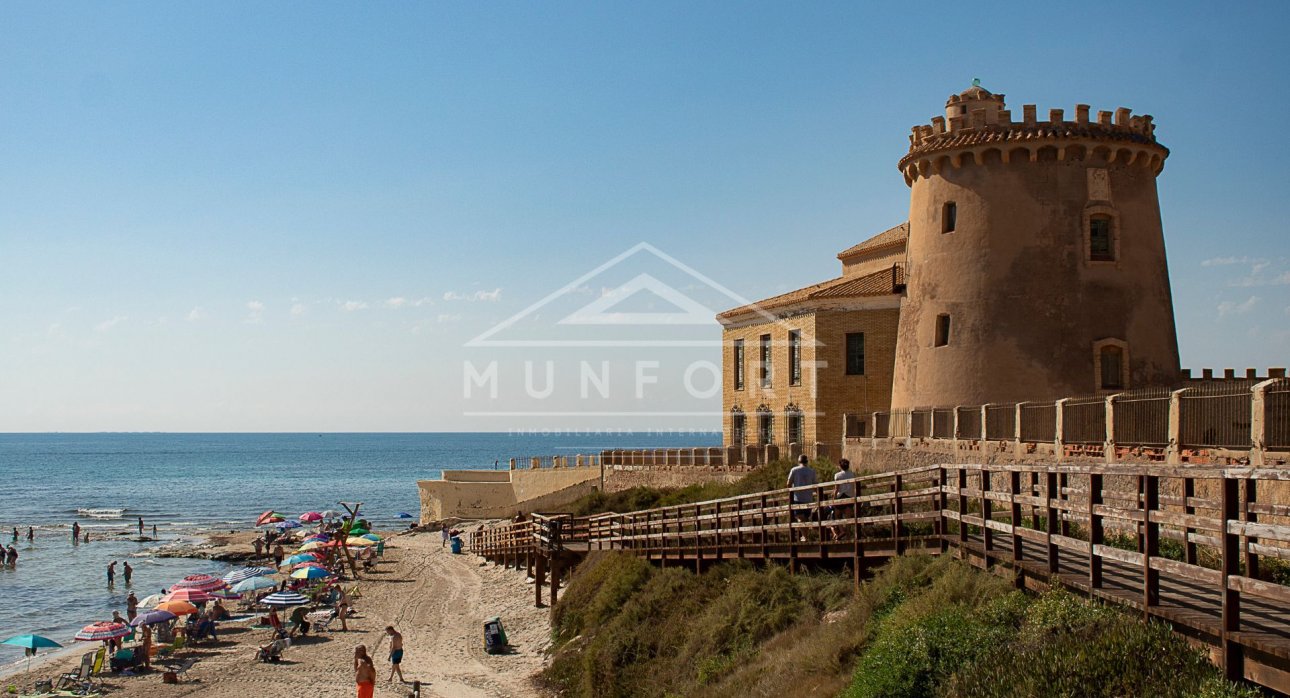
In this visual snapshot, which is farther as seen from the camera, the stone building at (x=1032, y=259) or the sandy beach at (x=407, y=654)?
the stone building at (x=1032, y=259)

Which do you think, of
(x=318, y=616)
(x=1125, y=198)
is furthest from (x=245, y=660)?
(x=1125, y=198)

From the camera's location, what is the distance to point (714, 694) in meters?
13.4

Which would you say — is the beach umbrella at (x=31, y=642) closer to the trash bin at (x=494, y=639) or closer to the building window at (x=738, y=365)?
the trash bin at (x=494, y=639)

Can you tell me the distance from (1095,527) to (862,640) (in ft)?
12.0

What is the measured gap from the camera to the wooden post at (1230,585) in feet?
22.6

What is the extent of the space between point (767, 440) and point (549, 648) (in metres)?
16.7

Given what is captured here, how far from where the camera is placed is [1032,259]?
88.7 feet

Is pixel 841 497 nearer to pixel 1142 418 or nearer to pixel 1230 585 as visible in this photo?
pixel 1142 418

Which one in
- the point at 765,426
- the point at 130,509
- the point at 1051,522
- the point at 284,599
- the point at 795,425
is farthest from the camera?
the point at 130,509

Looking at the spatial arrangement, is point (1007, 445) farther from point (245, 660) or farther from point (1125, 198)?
point (245, 660)

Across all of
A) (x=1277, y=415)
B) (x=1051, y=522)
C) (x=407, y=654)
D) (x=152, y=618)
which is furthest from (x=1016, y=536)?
(x=152, y=618)

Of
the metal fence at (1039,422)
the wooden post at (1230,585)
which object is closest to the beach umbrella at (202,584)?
the metal fence at (1039,422)

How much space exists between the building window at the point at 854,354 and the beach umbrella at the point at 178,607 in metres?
21.6

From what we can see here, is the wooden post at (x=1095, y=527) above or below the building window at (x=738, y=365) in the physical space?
below
